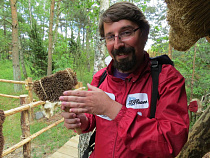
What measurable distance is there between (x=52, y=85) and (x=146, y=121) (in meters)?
2.08

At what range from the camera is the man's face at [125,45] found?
113 centimetres

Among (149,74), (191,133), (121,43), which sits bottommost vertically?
(191,133)

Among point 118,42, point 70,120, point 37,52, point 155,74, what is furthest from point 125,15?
point 37,52

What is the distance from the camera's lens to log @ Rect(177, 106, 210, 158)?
1.89 metres

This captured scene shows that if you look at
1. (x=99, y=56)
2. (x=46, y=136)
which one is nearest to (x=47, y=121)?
(x=46, y=136)

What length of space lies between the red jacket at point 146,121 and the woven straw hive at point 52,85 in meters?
1.57

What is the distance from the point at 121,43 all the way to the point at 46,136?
4.78 meters

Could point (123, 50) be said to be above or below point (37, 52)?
below

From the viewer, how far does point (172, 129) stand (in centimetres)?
83

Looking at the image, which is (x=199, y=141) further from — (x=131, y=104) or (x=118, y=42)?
(x=118, y=42)

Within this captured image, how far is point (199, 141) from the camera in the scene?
6.33ft

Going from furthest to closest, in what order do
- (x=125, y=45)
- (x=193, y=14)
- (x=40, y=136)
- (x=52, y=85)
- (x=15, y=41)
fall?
A: 1. (x=15, y=41)
2. (x=40, y=136)
3. (x=52, y=85)
4. (x=193, y=14)
5. (x=125, y=45)

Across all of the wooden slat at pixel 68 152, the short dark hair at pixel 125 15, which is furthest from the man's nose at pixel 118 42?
the wooden slat at pixel 68 152

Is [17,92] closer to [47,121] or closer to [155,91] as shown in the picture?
[47,121]
